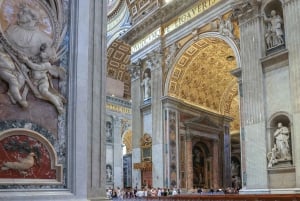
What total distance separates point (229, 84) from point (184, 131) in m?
3.64

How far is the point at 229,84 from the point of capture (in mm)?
18422

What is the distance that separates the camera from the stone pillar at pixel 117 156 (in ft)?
81.0

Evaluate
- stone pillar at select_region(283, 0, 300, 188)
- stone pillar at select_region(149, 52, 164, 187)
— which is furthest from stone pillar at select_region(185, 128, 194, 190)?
stone pillar at select_region(283, 0, 300, 188)

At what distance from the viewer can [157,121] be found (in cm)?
1579

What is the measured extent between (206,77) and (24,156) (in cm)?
1376

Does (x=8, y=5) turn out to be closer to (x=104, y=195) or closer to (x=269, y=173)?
(x=104, y=195)

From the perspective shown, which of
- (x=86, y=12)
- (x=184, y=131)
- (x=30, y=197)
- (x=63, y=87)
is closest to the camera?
(x=30, y=197)

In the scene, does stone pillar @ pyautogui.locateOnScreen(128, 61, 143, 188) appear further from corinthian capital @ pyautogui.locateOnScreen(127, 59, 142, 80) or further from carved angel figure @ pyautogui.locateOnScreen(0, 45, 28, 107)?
carved angel figure @ pyautogui.locateOnScreen(0, 45, 28, 107)

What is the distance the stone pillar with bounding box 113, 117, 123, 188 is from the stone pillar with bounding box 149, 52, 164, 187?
9.52 meters

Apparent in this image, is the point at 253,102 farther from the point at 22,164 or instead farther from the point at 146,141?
the point at 22,164

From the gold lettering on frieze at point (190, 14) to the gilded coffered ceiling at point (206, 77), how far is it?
1008 millimetres

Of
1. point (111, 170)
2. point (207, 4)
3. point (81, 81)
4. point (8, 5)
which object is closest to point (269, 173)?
point (207, 4)

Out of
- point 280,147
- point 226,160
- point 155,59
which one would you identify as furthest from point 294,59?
point 226,160

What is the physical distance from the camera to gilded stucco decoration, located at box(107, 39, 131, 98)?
23.9 metres
